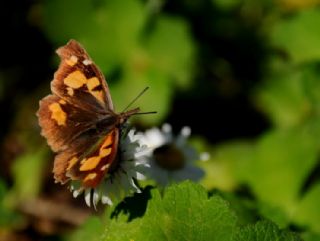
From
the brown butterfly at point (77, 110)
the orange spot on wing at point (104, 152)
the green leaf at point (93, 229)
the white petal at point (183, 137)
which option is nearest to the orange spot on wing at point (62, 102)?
the brown butterfly at point (77, 110)

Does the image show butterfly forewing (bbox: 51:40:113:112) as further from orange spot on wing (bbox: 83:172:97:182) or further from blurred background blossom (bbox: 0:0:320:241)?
blurred background blossom (bbox: 0:0:320:241)

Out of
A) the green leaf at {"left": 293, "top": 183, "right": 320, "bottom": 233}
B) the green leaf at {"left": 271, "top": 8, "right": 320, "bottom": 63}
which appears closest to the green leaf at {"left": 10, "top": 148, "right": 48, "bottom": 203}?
the green leaf at {"left": 271, "top": 8, "right": 320, "bottom": 63}

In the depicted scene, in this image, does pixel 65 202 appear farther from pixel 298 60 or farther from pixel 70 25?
pixel 298 60

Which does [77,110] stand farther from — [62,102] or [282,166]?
[282,166]

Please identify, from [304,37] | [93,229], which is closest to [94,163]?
[93,229]

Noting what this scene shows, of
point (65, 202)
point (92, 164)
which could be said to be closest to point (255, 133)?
point (65, 202)
